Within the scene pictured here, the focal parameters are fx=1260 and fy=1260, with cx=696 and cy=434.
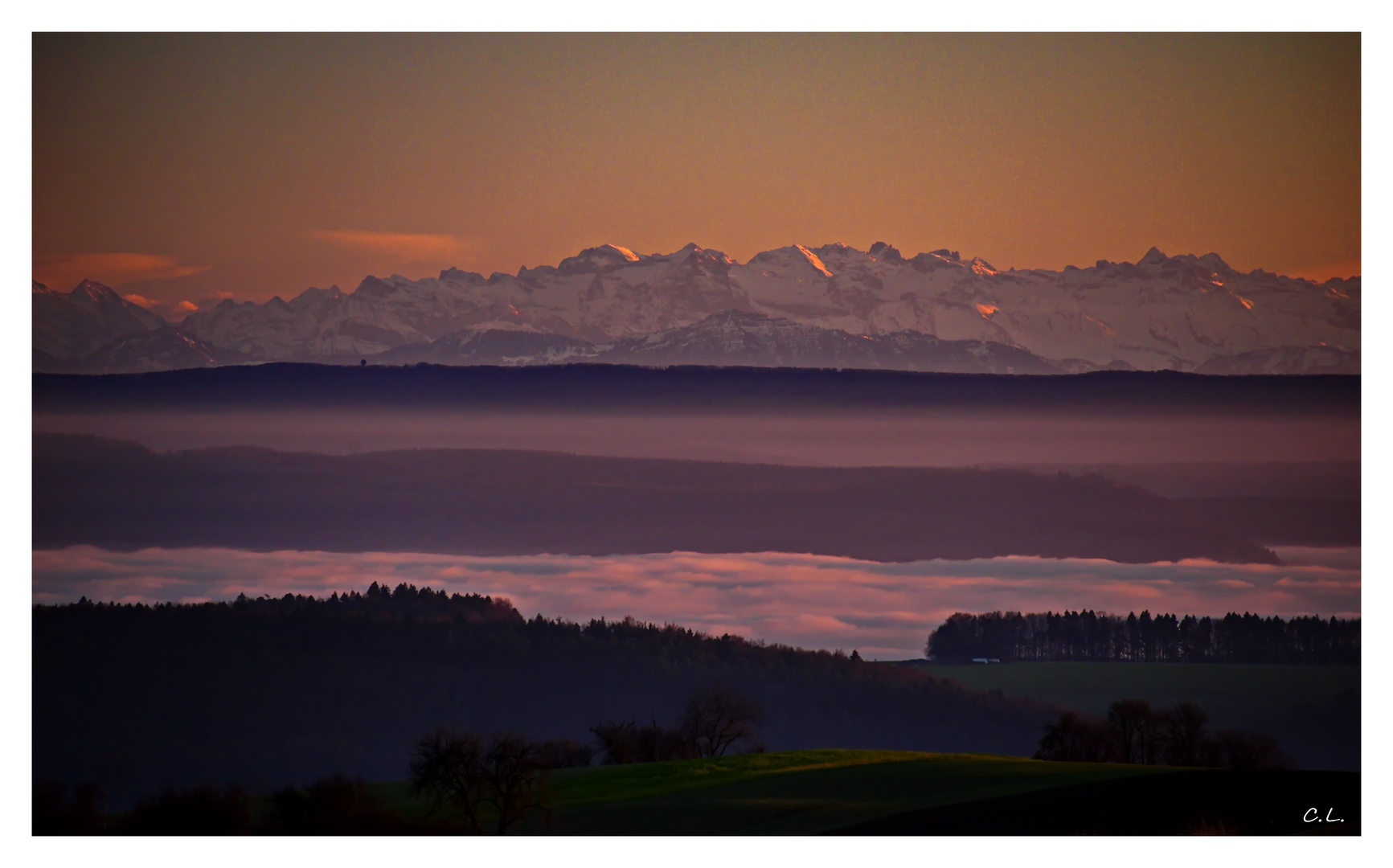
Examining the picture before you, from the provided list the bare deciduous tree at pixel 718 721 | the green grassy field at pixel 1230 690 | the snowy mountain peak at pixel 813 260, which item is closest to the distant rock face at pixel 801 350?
the snowy mountain peak at pixel 813 260

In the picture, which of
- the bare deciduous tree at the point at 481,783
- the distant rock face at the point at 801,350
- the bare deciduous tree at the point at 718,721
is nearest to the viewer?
the bare deciduous tree at the point at 481,783

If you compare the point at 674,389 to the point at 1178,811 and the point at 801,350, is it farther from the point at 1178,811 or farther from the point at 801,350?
the point at 1178,811

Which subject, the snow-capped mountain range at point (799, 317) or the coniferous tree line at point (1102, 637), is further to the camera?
the coniferous tree line at point (1102, 637)

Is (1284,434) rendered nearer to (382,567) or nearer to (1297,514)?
(1297,514)

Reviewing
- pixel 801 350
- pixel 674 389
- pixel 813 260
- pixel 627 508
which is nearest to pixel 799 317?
pixel 801 350

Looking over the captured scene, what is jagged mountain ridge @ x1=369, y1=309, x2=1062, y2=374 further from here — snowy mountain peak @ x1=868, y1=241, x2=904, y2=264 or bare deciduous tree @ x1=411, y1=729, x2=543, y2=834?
bare deciduous tree @ x1=411, y1=729, x2=543, y2=834

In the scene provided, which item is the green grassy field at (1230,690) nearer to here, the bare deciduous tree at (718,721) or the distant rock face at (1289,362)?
the distant rock face at (1289,362)
